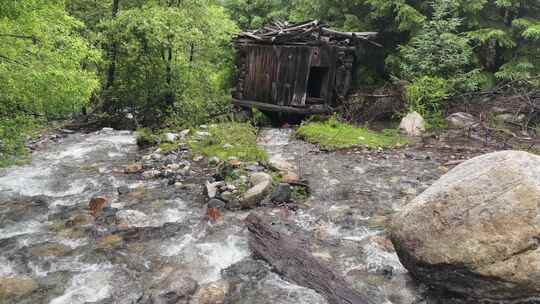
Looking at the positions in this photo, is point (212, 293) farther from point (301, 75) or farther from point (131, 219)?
point (301, 75)

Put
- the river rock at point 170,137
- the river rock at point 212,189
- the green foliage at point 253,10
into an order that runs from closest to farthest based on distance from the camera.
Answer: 1. the river rock at point 212,189
2. the river rock at point 170,137
3. the green foliage at point 253,10

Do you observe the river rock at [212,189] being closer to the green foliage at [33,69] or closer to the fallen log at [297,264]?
the fallen log at [297,264]

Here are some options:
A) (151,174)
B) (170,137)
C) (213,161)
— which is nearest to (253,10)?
(170,137)

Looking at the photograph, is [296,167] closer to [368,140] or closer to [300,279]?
[368,140]

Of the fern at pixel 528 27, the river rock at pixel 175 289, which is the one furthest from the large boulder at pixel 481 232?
the fern at pixel 528 27

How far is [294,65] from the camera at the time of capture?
14422 millimetres

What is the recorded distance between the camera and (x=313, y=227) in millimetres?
6352

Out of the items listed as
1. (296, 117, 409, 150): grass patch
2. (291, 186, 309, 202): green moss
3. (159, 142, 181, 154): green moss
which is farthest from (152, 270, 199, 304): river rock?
(296, 117, 409, 150): grass patch

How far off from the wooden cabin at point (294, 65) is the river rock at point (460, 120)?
4.16m

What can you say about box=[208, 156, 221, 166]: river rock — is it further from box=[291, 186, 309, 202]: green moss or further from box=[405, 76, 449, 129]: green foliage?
box=[405, 76, 449, 129]: green foliage

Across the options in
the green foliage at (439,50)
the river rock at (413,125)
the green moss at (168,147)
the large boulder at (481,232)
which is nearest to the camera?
the large boulder at (481,232)

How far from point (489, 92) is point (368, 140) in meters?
4.38

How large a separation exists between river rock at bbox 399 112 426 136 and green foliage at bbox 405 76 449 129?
0.59 meters

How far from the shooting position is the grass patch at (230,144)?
9271 millimetres
